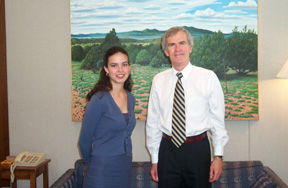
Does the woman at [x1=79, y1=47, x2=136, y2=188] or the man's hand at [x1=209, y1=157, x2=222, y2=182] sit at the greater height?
the woman at [x1=79, y1=47, x2=136, y2=188]

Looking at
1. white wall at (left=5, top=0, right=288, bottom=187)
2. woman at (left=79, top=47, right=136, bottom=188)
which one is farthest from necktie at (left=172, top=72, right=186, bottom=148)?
white wall at (left=5, top=0, right=288, bottom=187)

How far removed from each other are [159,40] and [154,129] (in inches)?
49.6

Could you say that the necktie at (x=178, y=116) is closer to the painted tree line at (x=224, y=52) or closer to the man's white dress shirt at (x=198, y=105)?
the man's white dress shirt at (x=198, y=105)

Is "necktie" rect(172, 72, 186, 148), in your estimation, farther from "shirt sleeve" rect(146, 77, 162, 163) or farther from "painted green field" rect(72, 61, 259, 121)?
"painted green field" rect(72, 61, 259, 121)

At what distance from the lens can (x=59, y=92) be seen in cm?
308

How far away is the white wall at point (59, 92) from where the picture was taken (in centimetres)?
292

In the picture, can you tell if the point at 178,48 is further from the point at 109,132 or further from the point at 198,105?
the point at 109,132

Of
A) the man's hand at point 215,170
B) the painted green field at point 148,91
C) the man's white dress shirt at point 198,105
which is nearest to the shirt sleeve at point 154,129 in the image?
the man's white dress shirt at point 198,105

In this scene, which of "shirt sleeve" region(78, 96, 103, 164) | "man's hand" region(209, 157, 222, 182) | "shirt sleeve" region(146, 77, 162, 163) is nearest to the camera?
"shirt sleeve" region(78, 96, 103, 164)

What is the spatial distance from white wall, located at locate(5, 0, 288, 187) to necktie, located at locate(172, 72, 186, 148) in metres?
1.17

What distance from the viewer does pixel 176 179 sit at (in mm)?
1912

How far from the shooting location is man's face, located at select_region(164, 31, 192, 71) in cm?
196

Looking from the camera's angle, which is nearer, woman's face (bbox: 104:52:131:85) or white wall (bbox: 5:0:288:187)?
woman's face (bbox: 104:52:131:85)

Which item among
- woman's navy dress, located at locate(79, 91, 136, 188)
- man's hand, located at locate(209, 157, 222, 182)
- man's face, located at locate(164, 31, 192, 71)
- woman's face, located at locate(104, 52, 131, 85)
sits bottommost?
man's hand, located at locate(209, 157, 222, 182)
